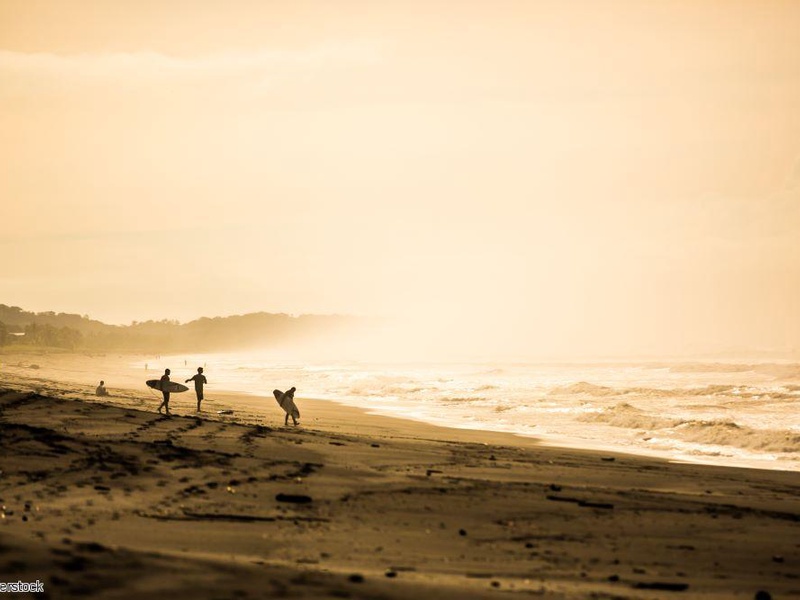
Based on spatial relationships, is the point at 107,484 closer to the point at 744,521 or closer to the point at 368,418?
the point at 744,521

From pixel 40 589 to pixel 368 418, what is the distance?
73.6 feet

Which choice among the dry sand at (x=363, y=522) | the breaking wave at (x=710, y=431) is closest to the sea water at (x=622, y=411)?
the breaking wave at (x=710, y=431)

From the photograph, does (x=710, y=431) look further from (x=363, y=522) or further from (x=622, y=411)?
(x=363, y=522)

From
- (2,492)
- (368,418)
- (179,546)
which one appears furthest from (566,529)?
(368,418)

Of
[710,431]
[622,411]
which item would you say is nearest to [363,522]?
[710,431]

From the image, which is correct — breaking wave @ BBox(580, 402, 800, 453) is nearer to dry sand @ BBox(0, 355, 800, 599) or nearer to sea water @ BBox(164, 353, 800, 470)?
sea water @ BBox(164, 353, 800, 470)

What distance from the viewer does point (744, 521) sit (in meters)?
10.9

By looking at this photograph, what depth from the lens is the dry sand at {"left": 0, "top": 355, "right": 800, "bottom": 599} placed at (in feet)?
23.2

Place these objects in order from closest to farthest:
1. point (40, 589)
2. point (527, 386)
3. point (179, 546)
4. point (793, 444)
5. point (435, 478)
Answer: point (40, 589)
point (179, 546)
point (435, 478)
point (793, 444)
point (527, 386)

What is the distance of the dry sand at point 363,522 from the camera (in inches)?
278

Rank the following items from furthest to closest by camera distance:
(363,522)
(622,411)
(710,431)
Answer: (622,411) < (710,431) < (363,522)

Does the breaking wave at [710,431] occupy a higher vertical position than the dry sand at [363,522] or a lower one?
higher

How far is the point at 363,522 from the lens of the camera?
31.4ft

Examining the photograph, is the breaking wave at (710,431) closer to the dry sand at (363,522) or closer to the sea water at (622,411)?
the sea water at (622,411)
